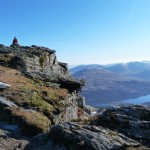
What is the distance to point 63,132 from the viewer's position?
1866 cm

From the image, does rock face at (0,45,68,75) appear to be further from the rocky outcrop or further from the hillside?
the rocky outcrop

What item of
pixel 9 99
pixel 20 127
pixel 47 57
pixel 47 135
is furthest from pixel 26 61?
pixel 47 135

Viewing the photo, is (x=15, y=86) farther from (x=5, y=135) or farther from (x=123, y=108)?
(x=123, y=108)

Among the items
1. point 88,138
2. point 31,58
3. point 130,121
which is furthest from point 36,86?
point 88,138

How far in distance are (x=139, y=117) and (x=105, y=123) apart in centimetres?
273

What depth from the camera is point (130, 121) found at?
20.8 metres

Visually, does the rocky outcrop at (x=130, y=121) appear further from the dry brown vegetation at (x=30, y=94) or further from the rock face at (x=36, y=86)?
the dry brown vegetation at (x=30, y=94)

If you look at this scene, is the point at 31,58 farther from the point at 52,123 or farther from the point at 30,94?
the point at 52,123

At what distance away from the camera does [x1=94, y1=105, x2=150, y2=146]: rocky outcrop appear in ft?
64.6

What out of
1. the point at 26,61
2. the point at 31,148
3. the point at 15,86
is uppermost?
the point at 26,61

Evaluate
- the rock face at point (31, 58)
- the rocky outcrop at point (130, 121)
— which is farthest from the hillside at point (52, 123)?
the rock face at point (31, 58)

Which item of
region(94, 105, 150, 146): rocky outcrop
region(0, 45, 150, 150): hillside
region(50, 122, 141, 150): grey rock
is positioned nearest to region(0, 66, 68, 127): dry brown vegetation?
region(0, 45, 150, 150): hillside

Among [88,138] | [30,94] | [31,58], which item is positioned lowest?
[88,138]

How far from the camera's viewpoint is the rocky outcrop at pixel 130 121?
19683 mm
